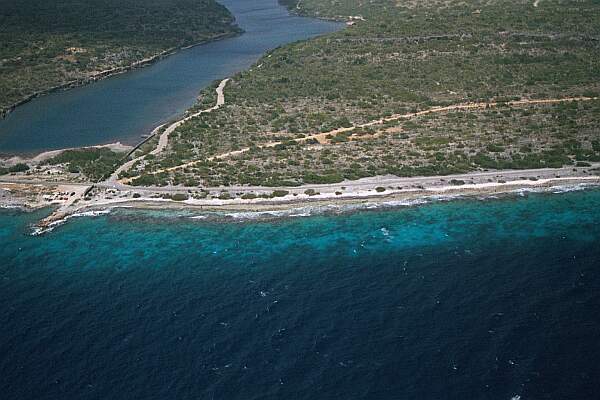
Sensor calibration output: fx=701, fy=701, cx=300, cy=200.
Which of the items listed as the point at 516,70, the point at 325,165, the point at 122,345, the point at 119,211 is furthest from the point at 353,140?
the point at 122,345

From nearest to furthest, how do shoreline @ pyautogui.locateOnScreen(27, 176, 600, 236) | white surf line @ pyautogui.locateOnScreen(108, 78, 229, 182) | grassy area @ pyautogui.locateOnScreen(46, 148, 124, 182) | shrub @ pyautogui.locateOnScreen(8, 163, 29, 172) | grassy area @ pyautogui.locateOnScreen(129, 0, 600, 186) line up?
shoreline @ pyautogui.locateOnScreen(27, 176, 600, 236) → grassy area @ pyautogui.locateOnScreen(129, 0, 600, 186) → grassy area @ pyautogui.locateOnScreen(46, 148, 124, 182) → white surf line @ pyautogui.locateOnScreen(108, 78, 229, 182) → shrub @ pyautogui.locateOnScreen(8, 163, 29, 172)

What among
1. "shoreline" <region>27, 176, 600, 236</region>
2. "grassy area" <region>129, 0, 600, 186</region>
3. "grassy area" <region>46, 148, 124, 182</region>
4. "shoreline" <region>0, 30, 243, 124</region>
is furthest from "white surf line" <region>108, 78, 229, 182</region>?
"shoreline" <region>0, 30, 243, 124</region>

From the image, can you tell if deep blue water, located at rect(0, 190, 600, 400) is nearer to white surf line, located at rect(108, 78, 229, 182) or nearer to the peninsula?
the peninsula

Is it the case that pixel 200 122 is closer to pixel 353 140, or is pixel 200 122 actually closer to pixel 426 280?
pixel 353 140

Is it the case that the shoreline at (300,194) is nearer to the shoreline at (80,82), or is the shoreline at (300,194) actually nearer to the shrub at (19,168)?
the shrub at (19,168)

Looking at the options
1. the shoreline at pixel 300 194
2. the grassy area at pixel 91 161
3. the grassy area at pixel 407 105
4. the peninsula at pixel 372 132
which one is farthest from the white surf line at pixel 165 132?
the shoreline at pixel 300 194

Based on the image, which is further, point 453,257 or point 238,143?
point 238,143

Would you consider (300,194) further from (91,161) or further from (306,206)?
(91,161)
